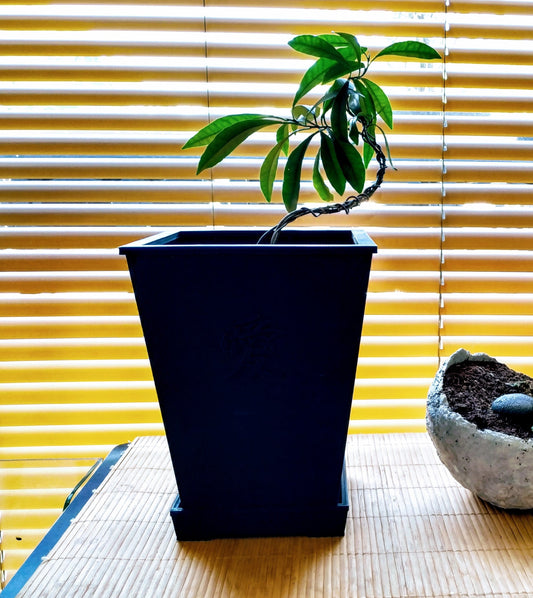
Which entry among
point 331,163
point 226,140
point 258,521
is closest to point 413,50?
point 331,163

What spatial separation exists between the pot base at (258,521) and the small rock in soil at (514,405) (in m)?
0.29

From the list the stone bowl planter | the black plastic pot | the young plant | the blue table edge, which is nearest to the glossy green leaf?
the young plant

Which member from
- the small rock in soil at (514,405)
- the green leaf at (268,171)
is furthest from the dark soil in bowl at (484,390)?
the green leaf at (268,171)

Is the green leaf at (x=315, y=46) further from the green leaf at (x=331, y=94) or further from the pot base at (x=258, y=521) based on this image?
the pot base at (x=258, y=521)

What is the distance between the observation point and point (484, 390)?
31.9 inches

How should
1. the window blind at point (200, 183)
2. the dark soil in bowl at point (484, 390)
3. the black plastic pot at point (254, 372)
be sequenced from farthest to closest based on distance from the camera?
the window blind at point (200, 183) < the dark soil in bowl at point (484, 390) < the black plastic pot at point (254, 372)

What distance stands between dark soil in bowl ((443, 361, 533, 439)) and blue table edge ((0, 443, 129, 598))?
679 millimetres

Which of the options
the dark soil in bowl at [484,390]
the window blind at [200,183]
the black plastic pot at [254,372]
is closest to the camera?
the black plastic pot at [254,372]

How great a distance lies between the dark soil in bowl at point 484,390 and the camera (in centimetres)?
73

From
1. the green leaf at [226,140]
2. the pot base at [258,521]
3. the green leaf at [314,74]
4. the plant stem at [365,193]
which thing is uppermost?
the green leaf at [314,74]

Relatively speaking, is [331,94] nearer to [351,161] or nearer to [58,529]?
[351,161]

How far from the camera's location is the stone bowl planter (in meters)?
0.69

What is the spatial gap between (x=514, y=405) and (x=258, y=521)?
442 millimetres

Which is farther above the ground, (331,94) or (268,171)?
(331,94)
